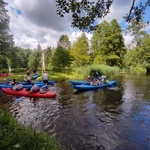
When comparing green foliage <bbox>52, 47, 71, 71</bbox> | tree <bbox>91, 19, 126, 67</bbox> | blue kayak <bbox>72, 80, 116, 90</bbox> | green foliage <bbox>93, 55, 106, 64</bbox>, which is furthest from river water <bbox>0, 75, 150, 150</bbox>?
tree <bbox>91, 19, 126, 67</bbox>

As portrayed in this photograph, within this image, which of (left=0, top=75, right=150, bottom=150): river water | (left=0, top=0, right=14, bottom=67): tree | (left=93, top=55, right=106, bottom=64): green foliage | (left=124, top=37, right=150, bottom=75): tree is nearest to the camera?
(left=0, top=75, right=150, bottom=150): river water

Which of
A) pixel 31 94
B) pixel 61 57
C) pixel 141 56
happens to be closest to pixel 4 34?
pixel 61 57

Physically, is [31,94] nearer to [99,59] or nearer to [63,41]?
[99,59]

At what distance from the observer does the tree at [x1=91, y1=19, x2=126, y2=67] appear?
4408cm

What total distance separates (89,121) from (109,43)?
1510 inches

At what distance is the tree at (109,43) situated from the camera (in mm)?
44084

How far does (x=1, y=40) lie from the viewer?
98.3ft

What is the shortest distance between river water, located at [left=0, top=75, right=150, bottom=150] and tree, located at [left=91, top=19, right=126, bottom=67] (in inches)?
1236

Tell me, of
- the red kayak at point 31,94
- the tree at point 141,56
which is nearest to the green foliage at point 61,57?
the red kayak at point 31,94

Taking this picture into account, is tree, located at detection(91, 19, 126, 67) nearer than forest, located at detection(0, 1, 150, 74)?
No

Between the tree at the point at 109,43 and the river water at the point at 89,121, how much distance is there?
3140cm

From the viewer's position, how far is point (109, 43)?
4506 cm

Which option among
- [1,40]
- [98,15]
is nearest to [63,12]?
[98,15]

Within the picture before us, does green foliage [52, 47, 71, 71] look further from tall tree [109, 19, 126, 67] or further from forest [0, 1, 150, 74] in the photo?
tall tree [109, 19, 126, 67]
